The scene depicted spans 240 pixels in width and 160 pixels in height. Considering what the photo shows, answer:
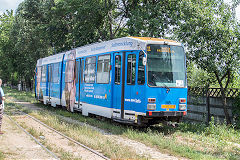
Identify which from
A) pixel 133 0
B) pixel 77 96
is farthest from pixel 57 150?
pixel 133 0

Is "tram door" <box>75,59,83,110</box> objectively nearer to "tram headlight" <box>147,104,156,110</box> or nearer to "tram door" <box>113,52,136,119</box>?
"tram door" <box>113,52,136,119</box>

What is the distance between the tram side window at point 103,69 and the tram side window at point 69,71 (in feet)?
11.4

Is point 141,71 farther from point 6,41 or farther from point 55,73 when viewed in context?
point 6,41

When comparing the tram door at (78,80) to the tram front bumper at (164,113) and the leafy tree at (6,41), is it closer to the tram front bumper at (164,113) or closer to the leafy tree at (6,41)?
the tram front bumper at (164,113)

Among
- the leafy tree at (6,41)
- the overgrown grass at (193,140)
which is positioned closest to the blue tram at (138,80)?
the overgrown grass at (193,140)

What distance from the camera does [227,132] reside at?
37.2ft

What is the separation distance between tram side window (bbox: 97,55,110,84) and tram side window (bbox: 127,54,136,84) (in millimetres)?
1504

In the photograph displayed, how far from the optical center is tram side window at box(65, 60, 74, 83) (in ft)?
55.9

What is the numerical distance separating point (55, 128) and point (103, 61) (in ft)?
11.8

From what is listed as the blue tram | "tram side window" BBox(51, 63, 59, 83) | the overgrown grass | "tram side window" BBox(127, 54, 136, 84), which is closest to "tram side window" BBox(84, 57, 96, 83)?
the blue tram

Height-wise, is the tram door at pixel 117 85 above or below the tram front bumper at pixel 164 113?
above

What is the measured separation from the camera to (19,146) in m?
9.28

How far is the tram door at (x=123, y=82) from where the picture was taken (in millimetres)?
11632

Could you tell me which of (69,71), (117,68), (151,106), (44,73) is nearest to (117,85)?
(117,68)
